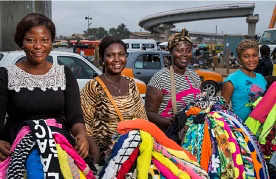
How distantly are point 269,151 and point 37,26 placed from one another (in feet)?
6.27

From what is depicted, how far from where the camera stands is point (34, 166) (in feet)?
5.11

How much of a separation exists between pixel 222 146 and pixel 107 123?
80cm

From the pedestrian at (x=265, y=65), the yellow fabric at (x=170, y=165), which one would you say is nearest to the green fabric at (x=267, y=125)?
the yellow fabric at (x=170, y=165)

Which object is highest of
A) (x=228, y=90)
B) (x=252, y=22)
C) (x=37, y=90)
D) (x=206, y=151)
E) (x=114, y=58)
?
(x=252, y=22)

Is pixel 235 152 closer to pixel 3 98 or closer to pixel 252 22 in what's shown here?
pixel 3 98

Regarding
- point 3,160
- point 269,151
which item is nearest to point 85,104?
point 3,160

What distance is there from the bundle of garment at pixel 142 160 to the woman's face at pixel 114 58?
0.73m

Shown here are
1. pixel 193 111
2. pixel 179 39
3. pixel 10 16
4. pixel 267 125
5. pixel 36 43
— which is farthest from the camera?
pixel 10 16

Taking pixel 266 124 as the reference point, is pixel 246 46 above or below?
above

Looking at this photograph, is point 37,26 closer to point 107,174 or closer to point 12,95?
point 12,95

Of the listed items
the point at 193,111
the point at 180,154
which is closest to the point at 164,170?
the point at 180,154

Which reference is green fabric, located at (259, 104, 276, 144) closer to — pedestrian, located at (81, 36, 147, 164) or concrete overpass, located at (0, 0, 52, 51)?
pedestrian, located at (81, 36, 147, 164)

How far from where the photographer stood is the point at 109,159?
183 cm

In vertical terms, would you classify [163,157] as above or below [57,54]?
below
